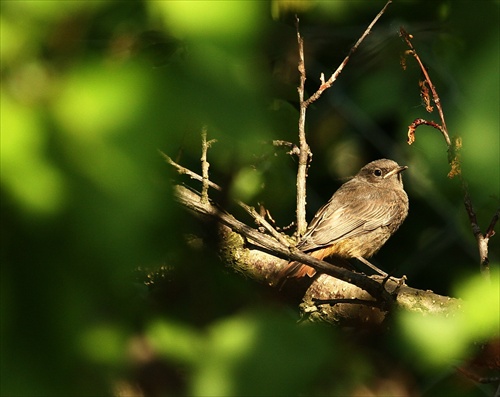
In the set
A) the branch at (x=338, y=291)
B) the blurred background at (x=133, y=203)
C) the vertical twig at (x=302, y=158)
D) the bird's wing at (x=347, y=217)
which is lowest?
the bird's wing at (x=347, y=217)

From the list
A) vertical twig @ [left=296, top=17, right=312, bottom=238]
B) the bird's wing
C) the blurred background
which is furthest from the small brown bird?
the blurred background

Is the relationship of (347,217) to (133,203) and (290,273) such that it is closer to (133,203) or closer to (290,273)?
(290,273)

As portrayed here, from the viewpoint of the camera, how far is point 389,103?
2.20 metres

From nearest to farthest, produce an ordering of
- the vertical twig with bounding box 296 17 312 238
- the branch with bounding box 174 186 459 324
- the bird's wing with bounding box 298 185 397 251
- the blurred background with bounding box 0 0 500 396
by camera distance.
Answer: the blurred background with bounding box 0 0 500 396 < the branch with bounding box 174 186 459 324 < the vertical twig with bounding box 296 17 312 238 < the bird's wing with bounding box 298 185 397 251

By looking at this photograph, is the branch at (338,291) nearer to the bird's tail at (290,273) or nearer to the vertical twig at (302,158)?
the bird's tail at (290,273)

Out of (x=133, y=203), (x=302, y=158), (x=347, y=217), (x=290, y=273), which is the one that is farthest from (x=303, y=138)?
(x=133, y=203)

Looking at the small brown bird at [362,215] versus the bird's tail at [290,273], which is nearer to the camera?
the bird's tail at [290,273]

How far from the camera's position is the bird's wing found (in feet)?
13.8

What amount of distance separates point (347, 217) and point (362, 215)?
15 centimetres

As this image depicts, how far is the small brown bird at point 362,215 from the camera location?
14.1ft

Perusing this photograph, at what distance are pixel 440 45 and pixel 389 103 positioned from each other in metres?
0.44

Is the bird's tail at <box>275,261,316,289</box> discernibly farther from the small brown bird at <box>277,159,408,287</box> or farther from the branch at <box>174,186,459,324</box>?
the small brown bird at <box>277,159,408,287</box>

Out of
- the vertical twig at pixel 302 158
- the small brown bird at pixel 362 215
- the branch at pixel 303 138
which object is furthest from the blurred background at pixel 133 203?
the small brown bird at pixel 362 215

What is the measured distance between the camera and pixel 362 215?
4.85 meters
